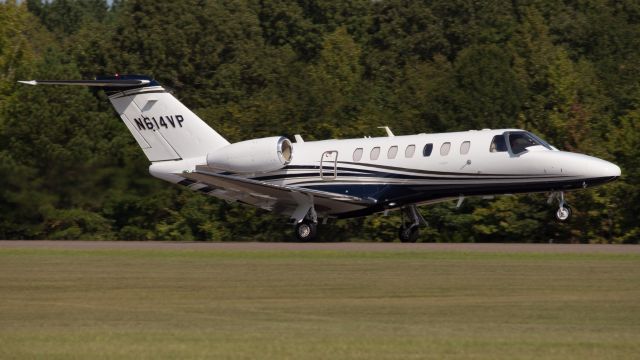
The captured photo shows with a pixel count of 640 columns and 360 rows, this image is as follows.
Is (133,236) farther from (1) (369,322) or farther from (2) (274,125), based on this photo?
(1) (369,322)

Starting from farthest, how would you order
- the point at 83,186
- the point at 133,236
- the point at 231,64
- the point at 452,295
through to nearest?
the point at 231,64 → the point at 133,236 → the point at 83,186 → the point at 452,295

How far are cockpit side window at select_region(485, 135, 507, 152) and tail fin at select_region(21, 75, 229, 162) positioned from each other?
324 inches

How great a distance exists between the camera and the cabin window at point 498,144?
106ft

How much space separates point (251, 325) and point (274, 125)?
27.8 meters

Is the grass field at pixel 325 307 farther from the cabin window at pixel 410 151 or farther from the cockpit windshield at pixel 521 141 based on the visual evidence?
the cabin window at pixel 410 151

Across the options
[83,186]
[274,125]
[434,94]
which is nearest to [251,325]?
[83,186]

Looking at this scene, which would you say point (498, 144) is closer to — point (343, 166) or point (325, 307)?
point (343, 166)

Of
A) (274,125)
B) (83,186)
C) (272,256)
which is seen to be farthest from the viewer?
(274,125)

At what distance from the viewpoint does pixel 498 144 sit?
32.4 meters

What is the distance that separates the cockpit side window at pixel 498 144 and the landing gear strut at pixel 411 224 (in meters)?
3.38

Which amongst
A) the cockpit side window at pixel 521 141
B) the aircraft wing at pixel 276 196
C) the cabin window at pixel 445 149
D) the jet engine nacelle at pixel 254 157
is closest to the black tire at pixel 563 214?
the cockpit side window at pixel 521 141

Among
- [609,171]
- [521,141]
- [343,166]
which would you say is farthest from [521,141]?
[343,166]

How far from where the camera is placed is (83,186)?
35.8m

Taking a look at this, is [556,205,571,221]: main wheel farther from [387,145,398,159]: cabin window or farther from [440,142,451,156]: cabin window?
[387,145,398,159]: cabin window
